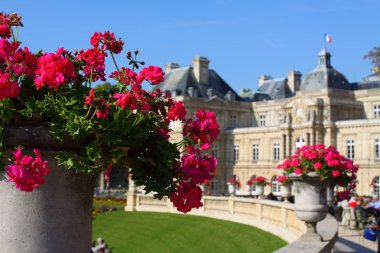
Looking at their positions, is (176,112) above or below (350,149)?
below

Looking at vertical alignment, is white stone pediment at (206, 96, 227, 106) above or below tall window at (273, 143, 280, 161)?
above

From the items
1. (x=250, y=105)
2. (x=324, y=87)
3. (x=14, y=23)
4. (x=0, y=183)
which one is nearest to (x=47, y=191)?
(x=0, y=183)

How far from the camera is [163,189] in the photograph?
3289 millimetres

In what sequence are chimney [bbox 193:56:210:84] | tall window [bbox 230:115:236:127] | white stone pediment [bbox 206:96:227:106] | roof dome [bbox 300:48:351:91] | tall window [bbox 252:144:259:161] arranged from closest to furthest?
roof dome [bbox 300:48:351:91], tall window [bbox 252:144:259:161], white stone pediment [bbox 206:96:227:106], chimney [bbox 193:56:210:84], tall window [bbox 230:115:236:127]

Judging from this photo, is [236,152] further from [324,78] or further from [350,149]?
[350,149]

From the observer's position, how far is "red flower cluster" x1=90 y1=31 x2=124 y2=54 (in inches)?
136

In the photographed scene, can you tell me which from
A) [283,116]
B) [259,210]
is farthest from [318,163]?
[283,116]

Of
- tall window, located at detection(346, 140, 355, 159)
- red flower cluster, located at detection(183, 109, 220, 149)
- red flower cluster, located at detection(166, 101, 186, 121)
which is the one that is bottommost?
red flower cluster, located at detection(183, 109, 220, 149)

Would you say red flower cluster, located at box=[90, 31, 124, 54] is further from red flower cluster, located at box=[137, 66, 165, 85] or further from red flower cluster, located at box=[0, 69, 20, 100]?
red flower cluster, located at box=[0, 69, 20, 100]

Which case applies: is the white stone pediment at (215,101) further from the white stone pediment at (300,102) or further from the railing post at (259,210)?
the railing post at (259,210)

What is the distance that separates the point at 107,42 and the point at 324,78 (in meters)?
59.2

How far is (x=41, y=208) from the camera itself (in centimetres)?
294

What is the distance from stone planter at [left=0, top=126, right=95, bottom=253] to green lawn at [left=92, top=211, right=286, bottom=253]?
42.4ft

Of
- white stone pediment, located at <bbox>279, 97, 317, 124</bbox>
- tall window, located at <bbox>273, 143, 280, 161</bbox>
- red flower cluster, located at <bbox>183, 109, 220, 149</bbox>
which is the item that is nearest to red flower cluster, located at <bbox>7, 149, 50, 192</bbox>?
red flower cluster, located at <bbox>183, 109, 220, 149</bbox>
